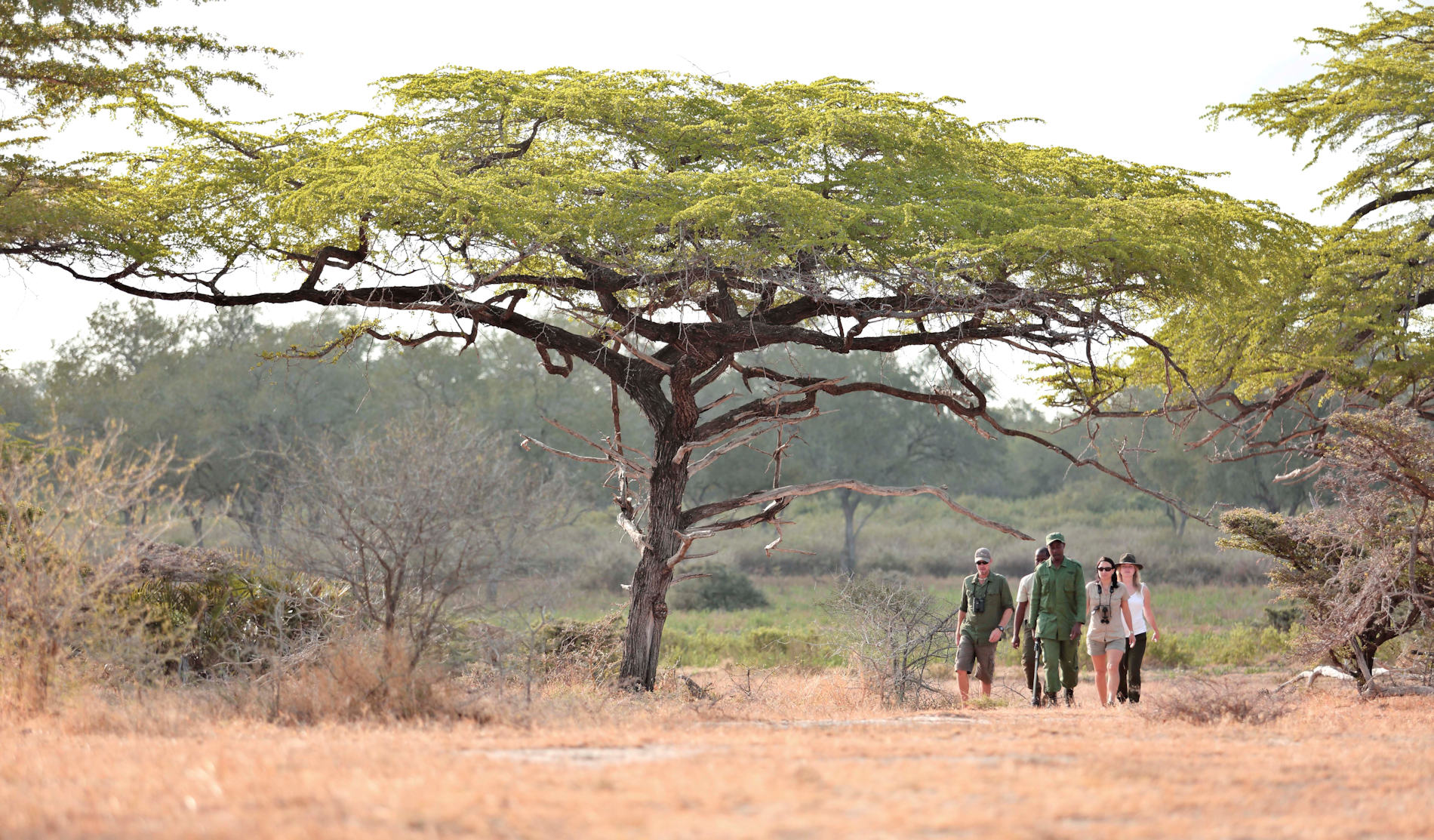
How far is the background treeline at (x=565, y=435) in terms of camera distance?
133 feet

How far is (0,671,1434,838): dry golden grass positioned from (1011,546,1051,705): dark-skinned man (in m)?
A: 3.58

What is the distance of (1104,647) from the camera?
1164 cm

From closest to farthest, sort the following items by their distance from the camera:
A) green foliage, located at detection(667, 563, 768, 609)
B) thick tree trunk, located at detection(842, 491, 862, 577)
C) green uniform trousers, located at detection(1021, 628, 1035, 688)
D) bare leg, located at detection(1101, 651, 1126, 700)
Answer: bare leg, located at detection(1101, 651, 1126, 700), green uniform trousers, located at detection(1021, 628, 1035, 688), green foliage, located at detection(667, 563, 768, 609), thick tree trunk, located at detection(842, 491, 862, 577)

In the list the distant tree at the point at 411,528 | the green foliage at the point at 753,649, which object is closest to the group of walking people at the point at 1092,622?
the distant tree at the point at 411,528

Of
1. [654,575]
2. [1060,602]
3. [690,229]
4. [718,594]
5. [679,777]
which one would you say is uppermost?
[690,229]

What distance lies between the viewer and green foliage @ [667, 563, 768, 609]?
107ft

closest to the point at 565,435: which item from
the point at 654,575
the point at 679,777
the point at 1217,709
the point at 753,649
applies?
the point at 753,649

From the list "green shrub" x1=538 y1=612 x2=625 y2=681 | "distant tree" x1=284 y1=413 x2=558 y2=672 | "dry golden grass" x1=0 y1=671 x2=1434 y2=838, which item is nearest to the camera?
"dry golden grass" x1=0 y1=671 x2=1434 y2=838

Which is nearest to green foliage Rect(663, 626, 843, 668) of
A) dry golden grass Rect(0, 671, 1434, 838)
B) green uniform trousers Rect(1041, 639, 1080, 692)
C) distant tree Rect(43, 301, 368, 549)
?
green uniform trousers Rect(1041, 639, 1080, 692)

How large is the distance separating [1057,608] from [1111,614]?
0.54 m

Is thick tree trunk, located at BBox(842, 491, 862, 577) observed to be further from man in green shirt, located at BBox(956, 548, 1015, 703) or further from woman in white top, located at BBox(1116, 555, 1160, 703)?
woman in white top, located at BBox(1116, 555, 1160, 703)

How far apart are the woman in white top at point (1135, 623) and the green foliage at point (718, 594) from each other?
21148mm

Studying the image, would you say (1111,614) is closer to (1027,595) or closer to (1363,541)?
(1027,595)

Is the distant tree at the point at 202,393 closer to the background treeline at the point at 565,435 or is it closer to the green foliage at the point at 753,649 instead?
the background treeline at the point at 565,435
